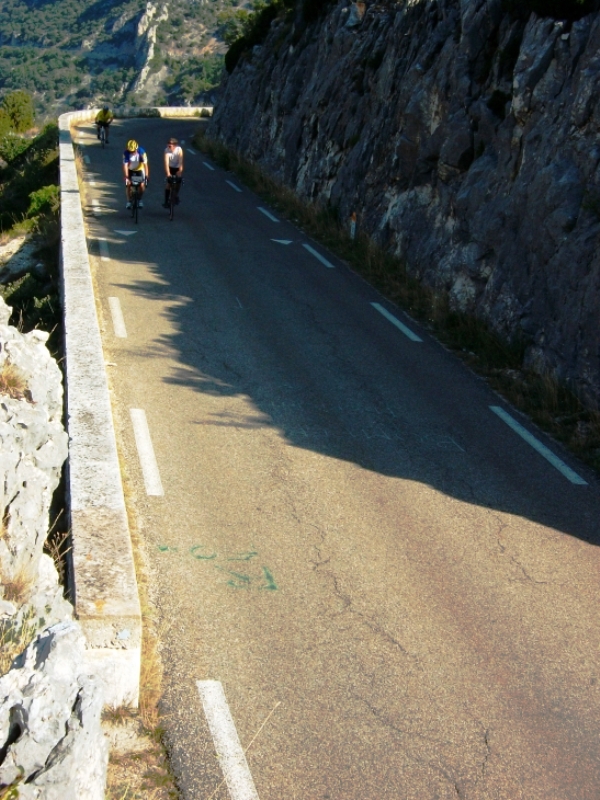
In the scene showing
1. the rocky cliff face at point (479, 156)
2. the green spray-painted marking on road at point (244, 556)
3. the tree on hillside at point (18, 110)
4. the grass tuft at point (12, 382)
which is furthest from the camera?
the tree on hillside at point (18, 110)

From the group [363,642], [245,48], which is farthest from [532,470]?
[245,48]

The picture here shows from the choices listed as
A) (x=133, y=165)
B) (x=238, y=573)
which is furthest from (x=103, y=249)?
(x=238, y=573)

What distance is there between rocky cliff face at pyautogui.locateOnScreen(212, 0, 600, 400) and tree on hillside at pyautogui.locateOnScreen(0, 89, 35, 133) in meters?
35.5

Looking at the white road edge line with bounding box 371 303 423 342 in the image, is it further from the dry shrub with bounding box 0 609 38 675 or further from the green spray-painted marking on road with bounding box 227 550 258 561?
the dry shrub with bounding box 0 609 38 675

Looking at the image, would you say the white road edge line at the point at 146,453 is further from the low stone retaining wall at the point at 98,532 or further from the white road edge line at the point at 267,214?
the white road edge line at the point at 267,214

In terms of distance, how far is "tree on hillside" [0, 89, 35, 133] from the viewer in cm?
5847

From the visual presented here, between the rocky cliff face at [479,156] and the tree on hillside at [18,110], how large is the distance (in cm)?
3554

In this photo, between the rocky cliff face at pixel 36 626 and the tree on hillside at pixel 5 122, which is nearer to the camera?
the rocky cliff face at pixel 36 626

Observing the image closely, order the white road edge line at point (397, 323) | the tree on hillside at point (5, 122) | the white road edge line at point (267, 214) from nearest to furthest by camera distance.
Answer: the white road edge line at point (397, 323), the white road edge line at point (267, 214), the tree on hillside at point (5, 122)

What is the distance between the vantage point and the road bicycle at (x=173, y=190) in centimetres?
2175

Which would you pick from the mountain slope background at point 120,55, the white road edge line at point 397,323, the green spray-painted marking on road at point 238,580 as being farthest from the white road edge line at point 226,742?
the mountain slope background at point 120,55

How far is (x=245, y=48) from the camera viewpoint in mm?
45344

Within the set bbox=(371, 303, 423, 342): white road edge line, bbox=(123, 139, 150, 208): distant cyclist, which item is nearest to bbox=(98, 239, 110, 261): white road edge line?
bbox=(123, 139, 150, 208): distant cyclist

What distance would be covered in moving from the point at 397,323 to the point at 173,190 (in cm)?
917
